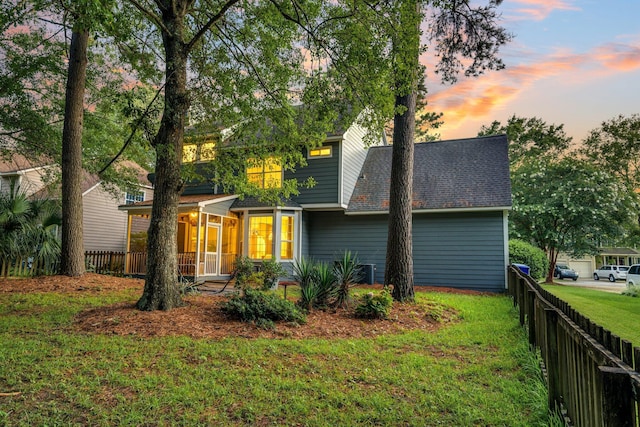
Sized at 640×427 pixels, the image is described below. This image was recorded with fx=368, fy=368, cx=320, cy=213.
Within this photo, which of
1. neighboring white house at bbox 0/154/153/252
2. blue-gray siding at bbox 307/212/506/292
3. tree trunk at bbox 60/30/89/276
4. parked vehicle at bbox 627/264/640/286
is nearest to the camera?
tree trunk at bbox 60/30/89/276

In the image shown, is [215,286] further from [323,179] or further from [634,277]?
[634,277]

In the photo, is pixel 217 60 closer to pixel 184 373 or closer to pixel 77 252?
pixel 77 252

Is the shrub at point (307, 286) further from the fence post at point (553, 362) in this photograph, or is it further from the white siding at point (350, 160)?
the white siding at point (350, 160)

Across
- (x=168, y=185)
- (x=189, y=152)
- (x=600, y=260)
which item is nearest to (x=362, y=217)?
(x=189, y=152)

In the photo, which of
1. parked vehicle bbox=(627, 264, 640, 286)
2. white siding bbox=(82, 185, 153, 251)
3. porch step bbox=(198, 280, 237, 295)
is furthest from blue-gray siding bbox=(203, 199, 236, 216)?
parked vehicle bbox=(627, 264, 640, 286)

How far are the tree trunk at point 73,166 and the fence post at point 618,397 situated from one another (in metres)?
10.8

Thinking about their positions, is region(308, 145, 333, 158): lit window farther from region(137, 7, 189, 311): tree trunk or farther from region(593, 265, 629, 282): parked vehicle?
region(593, 265, 629, 282): parked vehicle

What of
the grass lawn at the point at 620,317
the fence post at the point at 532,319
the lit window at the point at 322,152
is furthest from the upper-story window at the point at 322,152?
the fence post at the point at 532,319

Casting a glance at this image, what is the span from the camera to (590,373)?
79.8 inches

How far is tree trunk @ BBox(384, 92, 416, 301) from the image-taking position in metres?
8.37

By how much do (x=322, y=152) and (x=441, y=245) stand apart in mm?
5697

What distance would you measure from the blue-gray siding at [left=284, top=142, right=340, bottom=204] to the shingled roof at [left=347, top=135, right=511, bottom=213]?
104 centimetres

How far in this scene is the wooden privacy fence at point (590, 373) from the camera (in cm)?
157

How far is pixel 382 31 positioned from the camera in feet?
23.6
